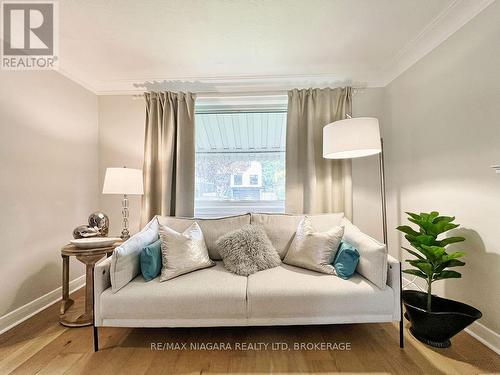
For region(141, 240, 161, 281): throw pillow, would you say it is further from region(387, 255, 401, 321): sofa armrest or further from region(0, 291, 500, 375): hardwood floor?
region(387, 255, 401, 321): sofa armrest

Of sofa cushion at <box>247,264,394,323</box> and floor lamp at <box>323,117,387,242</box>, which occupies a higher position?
floor lamp at <box>323,117,387,242</box>

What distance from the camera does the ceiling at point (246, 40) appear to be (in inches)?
71.6

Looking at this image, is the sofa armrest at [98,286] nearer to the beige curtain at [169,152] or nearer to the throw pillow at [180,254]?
the throw pillow at [180,254]

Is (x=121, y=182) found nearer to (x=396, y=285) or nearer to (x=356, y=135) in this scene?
(x=356, y=135)

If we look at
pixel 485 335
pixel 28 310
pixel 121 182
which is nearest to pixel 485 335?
pixel 485 335

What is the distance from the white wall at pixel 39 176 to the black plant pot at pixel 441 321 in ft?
10.4

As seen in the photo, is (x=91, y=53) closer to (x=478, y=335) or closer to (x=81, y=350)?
(x=81, y=350)

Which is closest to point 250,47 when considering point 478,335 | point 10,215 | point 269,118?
point 269,118

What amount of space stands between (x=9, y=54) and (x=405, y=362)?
3869 mm

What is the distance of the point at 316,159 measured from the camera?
276cm

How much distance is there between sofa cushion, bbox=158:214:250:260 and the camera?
229cm

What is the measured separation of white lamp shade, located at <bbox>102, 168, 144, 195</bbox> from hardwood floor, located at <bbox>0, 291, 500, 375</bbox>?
1204 millimetres

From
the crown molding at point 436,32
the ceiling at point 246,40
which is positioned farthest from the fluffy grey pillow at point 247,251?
the crown molding at point 436,32

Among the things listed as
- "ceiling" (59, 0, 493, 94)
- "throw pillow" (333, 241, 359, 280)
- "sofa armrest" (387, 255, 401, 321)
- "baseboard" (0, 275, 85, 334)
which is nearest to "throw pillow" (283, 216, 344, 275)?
"throw pillow" (333, 241, 359, 280)
